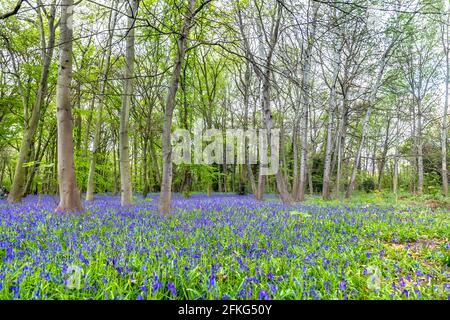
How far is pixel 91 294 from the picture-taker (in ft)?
7.38

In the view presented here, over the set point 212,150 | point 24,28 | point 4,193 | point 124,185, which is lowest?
point 4,193

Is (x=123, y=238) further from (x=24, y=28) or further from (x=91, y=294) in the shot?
(x=24, y=28)

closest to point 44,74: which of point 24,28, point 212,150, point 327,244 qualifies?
point 24,28

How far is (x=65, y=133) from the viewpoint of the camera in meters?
6.88

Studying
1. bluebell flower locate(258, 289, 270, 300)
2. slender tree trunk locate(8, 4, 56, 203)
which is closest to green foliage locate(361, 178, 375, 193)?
slender tree trunk locate(8, 4, 56, 203)
